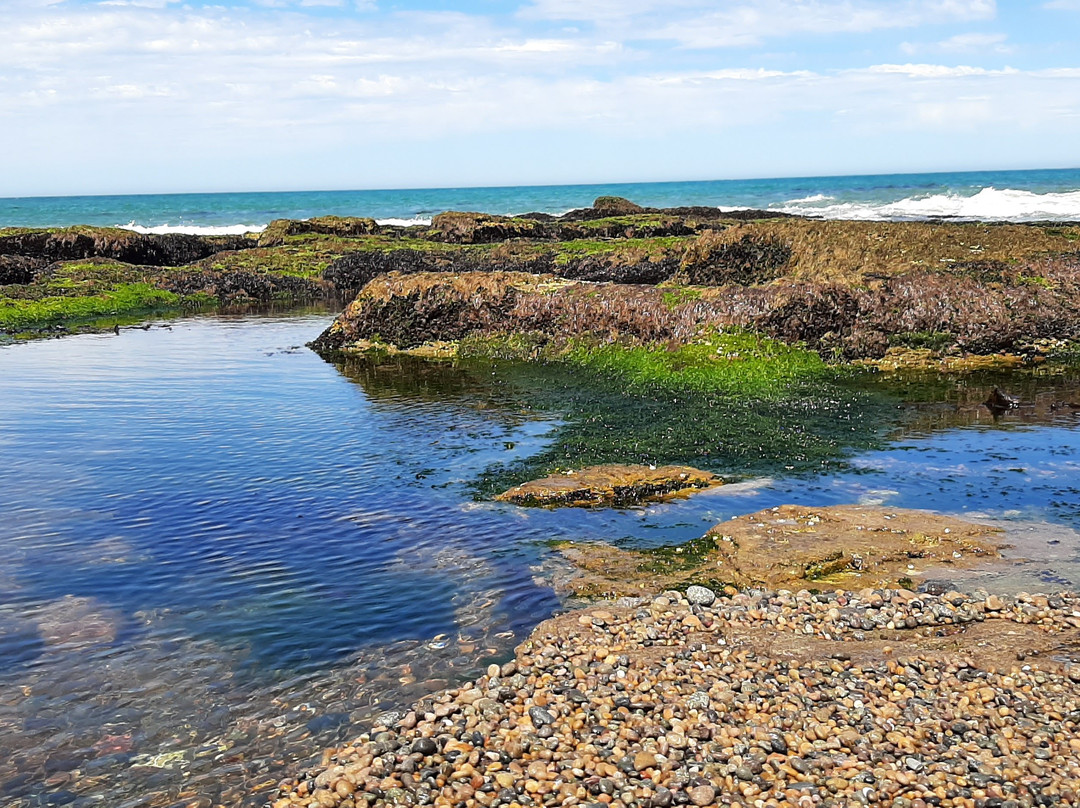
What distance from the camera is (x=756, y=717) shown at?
772cm

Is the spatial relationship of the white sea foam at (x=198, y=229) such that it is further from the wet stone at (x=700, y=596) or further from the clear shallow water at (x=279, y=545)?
the wet stone at (x=700, y=596)

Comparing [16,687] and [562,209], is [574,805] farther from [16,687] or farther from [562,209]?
[562,209]

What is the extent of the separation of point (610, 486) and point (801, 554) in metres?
3.59

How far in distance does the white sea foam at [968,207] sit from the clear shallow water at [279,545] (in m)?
71.8

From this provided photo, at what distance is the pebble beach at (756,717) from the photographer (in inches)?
268

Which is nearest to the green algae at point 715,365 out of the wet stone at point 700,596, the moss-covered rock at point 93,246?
the wet stone at point 700,596

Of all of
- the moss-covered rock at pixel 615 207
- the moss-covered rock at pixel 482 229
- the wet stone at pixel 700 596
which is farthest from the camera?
the moss-covered rock at pixel 615 207

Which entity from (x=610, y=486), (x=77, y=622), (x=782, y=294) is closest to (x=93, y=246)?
(x=782, y=294)

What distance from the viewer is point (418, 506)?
13844 mm

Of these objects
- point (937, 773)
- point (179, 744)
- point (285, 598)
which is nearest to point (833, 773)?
point (937, 773)

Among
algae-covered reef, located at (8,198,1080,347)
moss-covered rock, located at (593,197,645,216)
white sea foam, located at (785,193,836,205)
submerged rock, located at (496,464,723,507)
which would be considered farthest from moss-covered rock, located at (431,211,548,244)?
white sea foam, located at (785,193,836,205)

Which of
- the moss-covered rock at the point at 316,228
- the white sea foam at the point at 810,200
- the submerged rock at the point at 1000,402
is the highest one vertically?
the white sea foam at the point at 810,200

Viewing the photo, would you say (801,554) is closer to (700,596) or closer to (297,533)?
(700,596)

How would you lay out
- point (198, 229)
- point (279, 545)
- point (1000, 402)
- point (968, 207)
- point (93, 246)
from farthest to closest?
point (198, 229)
point (968, 207)
point (93, 246)
point (1000, 402)
point (279, 545)
